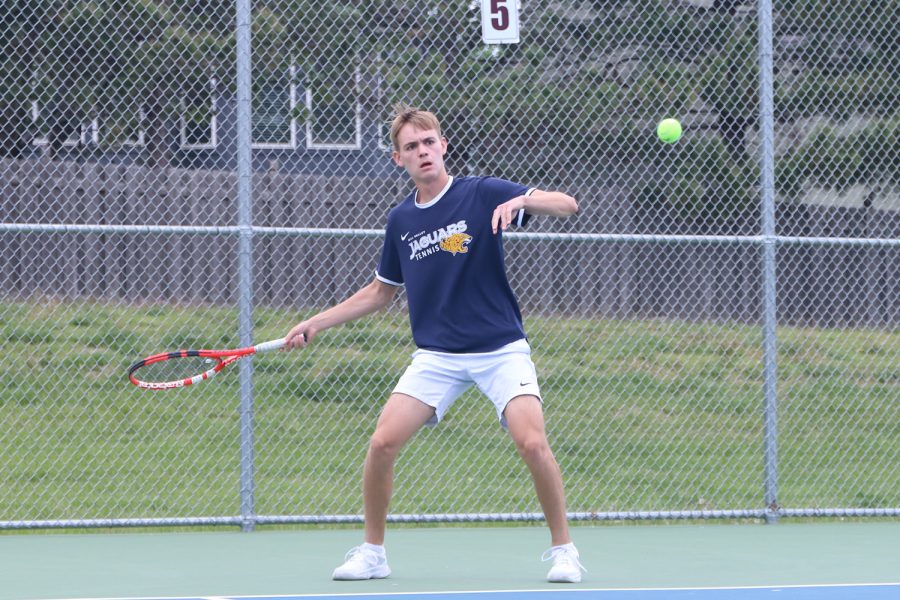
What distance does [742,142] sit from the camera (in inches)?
397

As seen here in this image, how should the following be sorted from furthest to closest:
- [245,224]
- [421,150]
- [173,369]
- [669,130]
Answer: [669,130] < [245,224] < [173,369] < [421,150]

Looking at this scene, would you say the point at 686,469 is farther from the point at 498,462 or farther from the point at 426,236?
the point at 426,236

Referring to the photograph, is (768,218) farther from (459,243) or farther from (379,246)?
(379,246)

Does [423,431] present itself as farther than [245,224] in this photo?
Yes

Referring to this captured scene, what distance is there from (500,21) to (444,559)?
292 cm

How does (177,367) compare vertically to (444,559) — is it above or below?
above

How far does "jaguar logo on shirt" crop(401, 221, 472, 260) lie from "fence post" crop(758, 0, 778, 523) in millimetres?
2596

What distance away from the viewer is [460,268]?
536cm

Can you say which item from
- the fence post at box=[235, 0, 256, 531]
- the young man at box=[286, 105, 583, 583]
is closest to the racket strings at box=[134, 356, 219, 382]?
the fence post at box=[235, 0, 256, 531]

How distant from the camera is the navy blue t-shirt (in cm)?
536

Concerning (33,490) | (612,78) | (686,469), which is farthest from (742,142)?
(33,490)

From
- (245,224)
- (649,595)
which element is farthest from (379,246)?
(649,595)

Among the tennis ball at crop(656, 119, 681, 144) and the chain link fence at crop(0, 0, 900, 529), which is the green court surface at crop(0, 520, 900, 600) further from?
the tennis ball at crop(656, 119, 681, 144)

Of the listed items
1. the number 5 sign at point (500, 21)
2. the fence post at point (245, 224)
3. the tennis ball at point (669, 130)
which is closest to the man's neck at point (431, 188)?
the fence post at point (245, 224)
